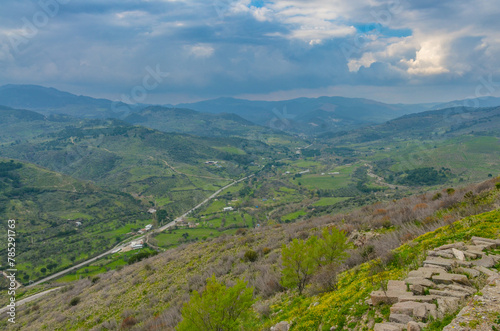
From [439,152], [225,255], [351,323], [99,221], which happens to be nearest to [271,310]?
[351,323]

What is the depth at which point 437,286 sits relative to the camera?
5.77 m

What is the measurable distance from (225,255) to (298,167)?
148733 mm

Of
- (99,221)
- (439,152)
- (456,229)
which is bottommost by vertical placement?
(99,221)

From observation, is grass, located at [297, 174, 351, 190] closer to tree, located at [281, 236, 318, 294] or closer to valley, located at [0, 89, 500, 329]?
valley, located at [0, 89, 500, 329]

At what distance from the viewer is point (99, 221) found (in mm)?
86250

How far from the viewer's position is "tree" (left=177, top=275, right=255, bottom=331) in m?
7.26

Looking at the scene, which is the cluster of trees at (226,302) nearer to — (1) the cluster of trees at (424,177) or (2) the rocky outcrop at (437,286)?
(2) the rocky outcrop at (437,286)

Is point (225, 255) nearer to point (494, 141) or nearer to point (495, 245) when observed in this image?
point (495, 245)

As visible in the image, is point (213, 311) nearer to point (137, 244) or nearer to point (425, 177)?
point (137, 244)

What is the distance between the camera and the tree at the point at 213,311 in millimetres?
7262

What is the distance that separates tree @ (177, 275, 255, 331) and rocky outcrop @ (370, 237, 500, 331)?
3.92m

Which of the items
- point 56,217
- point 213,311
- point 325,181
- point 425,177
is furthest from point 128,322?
point 325,181

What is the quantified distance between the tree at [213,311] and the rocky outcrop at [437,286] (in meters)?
3.92

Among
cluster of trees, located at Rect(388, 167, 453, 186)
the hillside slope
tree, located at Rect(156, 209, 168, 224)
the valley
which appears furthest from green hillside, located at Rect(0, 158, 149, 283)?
cluster of trees, located at Rect(388, 167, 453, 186)
